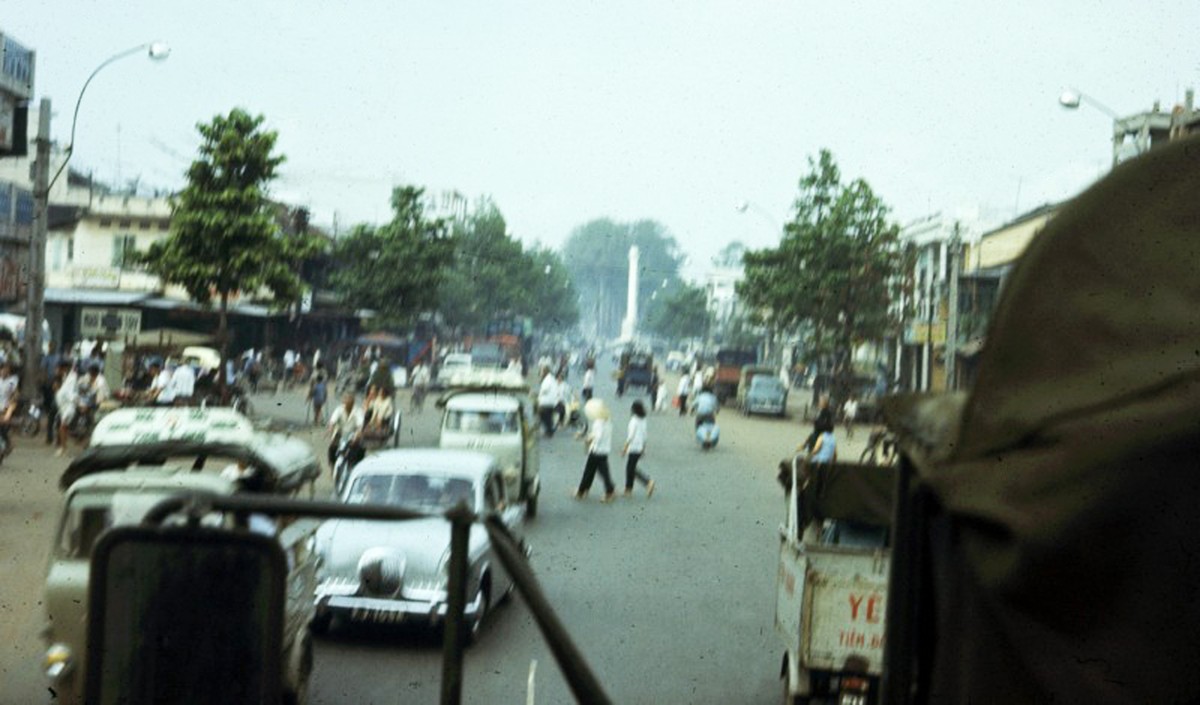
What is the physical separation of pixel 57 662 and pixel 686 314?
95383 mm

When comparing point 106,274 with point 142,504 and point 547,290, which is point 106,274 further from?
point 547,290

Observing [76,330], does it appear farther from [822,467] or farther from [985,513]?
[985,513]

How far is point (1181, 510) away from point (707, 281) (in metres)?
106

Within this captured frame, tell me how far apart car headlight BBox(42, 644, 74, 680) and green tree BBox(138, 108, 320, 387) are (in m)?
15.9

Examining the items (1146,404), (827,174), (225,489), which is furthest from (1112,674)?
(827,174)

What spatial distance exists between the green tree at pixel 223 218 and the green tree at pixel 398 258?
13753 millimetres

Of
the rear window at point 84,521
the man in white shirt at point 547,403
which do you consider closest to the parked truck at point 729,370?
the man in white shirt at point 547,403

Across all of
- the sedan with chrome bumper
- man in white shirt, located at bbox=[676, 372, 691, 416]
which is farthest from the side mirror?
man in white shirt, located at bbox=[676, 372, 691, 416]

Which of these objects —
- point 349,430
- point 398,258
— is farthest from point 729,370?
point 349,430

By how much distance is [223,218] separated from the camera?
73.4 feet

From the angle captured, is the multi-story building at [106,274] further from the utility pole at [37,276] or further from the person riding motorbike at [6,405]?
the person riding motorbike at [6,405]

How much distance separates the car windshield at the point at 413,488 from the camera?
36.9 ft

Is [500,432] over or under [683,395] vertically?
over

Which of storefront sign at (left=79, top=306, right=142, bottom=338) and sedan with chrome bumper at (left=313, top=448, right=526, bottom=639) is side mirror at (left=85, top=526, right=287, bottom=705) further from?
storefront sign at (left=79, top=306, right=142, bottom=338)
